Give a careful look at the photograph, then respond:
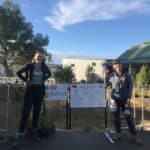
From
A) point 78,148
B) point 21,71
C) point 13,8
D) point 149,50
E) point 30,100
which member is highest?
point 13,8

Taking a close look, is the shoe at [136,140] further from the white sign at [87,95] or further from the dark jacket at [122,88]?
the white sign at [87,95]

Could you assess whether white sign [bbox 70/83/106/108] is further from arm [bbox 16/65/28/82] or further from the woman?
arm [bbox 16/65/28/82]

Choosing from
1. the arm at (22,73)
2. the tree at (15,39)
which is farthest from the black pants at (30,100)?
the tree at (15,39)

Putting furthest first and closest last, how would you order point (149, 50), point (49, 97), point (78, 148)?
1. point (149, 50)
2. point (49, 97)
3. point (78, 148)

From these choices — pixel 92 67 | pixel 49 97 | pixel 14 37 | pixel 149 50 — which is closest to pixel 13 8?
pixel 14 37

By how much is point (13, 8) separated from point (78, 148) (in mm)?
35320

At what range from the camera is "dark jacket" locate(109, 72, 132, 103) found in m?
9.48

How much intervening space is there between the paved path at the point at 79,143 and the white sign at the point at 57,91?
1.10 metres

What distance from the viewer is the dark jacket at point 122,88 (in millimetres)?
9479

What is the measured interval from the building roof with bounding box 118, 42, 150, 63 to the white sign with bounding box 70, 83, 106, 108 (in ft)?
71.7

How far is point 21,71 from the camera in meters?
9.13

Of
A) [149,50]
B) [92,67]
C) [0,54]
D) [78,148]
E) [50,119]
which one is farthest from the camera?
[92,67]

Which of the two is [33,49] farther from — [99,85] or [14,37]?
[99,85]

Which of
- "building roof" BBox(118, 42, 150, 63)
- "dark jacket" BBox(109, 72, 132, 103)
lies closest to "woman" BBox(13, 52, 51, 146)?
"dark jacket" BBox(109, 72, 132, 103)
